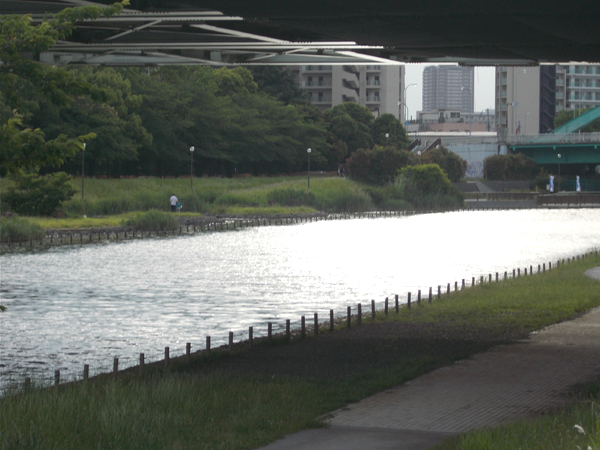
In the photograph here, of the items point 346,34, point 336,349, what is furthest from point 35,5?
point 336,349

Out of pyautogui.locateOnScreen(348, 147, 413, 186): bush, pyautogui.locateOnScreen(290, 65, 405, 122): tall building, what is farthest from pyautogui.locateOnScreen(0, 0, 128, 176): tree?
pyautogui.locateOnScreen(290, 65, 405, 122): tall building

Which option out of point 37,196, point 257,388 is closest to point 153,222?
point 37,196

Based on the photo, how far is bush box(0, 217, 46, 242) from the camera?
48750mm

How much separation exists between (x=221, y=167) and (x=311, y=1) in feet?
325

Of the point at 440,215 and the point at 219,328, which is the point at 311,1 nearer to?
the point at 219,328

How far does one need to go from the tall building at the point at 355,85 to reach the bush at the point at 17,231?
373 ft

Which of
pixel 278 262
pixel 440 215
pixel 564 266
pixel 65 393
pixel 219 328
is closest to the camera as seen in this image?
pixel 65 393

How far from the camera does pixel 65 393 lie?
1196 centimetres

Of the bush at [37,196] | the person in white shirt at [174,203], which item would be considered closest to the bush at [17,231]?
the bush at [37,196]

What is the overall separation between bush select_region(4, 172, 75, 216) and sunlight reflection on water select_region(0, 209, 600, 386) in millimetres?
9444

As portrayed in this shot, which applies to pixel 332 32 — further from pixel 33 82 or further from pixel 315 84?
pixel 315 84

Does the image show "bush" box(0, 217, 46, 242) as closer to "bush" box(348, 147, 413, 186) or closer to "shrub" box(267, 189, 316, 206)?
"shrub" box(267, 189, 316, 206)

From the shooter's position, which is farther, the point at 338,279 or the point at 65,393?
the point at 338,279

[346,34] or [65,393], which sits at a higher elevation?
[346,34]
